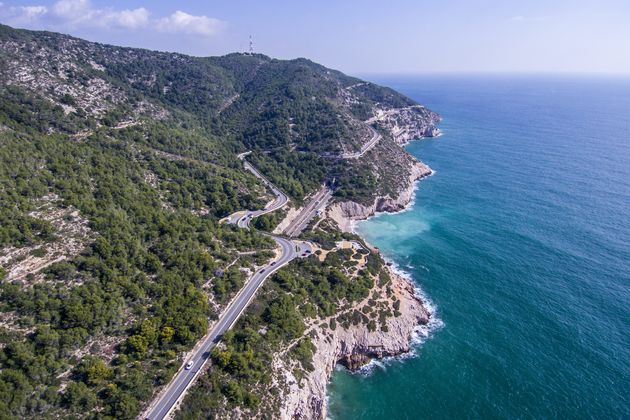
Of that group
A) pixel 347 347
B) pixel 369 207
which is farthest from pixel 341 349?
pixel 369 207

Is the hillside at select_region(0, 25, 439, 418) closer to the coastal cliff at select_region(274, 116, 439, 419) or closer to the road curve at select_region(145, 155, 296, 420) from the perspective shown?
the road curve at select_region(145, 155, 296, 420)

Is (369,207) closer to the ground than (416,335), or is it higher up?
higher up

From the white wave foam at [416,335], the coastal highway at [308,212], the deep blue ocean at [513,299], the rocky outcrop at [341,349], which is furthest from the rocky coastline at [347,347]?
the coastal highway at [308,212]

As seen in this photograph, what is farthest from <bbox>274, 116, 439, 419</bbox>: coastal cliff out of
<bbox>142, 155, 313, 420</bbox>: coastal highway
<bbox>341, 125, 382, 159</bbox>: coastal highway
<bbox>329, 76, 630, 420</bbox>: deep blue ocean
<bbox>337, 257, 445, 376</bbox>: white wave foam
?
<bbox>341, 125, 382, 159</bbox>: coastal highway

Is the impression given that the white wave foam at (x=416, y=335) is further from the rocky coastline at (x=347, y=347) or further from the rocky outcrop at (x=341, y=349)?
the rocky outcrop at (x=341, y=349)

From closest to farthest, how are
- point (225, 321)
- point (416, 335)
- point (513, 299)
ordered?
point (225, 321) → point (416, 335) → point (513, 299)

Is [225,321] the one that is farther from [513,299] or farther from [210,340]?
[513,299]
